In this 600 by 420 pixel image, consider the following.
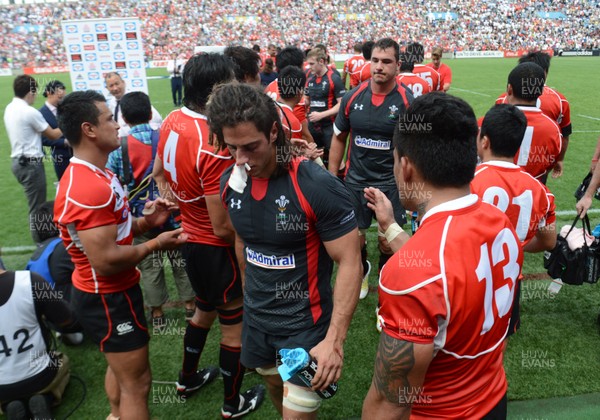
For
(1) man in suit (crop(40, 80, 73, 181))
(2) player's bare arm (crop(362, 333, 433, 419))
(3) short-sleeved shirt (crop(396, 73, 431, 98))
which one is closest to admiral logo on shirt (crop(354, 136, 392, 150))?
(3) short-sleeved shirt (crop(396, 73, 431, 98))

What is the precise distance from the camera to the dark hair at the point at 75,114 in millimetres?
2703

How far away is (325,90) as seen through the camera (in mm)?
7953

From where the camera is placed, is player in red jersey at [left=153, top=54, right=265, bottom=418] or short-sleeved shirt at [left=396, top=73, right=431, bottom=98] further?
short-sleeved shirt at [left=396, top=73, right=431, bottom=98]

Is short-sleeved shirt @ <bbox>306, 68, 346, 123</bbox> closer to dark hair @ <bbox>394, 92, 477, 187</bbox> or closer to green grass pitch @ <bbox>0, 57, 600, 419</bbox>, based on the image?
green grass pitch @ <bbox>0, 57, 600, 419</bbox>

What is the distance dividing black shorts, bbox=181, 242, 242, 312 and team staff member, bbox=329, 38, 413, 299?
1624 millimetres

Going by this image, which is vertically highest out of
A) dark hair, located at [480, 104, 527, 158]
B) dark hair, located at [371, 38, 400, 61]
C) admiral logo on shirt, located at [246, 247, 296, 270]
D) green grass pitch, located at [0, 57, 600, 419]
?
dark hair, located at [371, 38, 400, 61]

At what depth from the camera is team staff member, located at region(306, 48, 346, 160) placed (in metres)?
7.91

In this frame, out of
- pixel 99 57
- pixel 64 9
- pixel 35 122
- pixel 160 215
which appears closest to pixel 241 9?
pixel 64 9

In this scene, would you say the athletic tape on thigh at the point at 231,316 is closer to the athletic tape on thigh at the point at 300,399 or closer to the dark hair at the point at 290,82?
the athletic tape on thigh at the point at 300,399

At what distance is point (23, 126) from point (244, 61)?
4.04 meters

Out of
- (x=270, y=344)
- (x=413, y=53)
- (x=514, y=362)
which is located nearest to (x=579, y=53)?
(x=413, y=53)

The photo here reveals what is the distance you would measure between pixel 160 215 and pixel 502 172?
2.33m

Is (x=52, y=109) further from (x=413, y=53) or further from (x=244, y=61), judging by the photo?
(x=413, y=53)

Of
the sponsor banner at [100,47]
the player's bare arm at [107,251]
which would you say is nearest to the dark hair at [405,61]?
the player's bare arm at [107,251]
